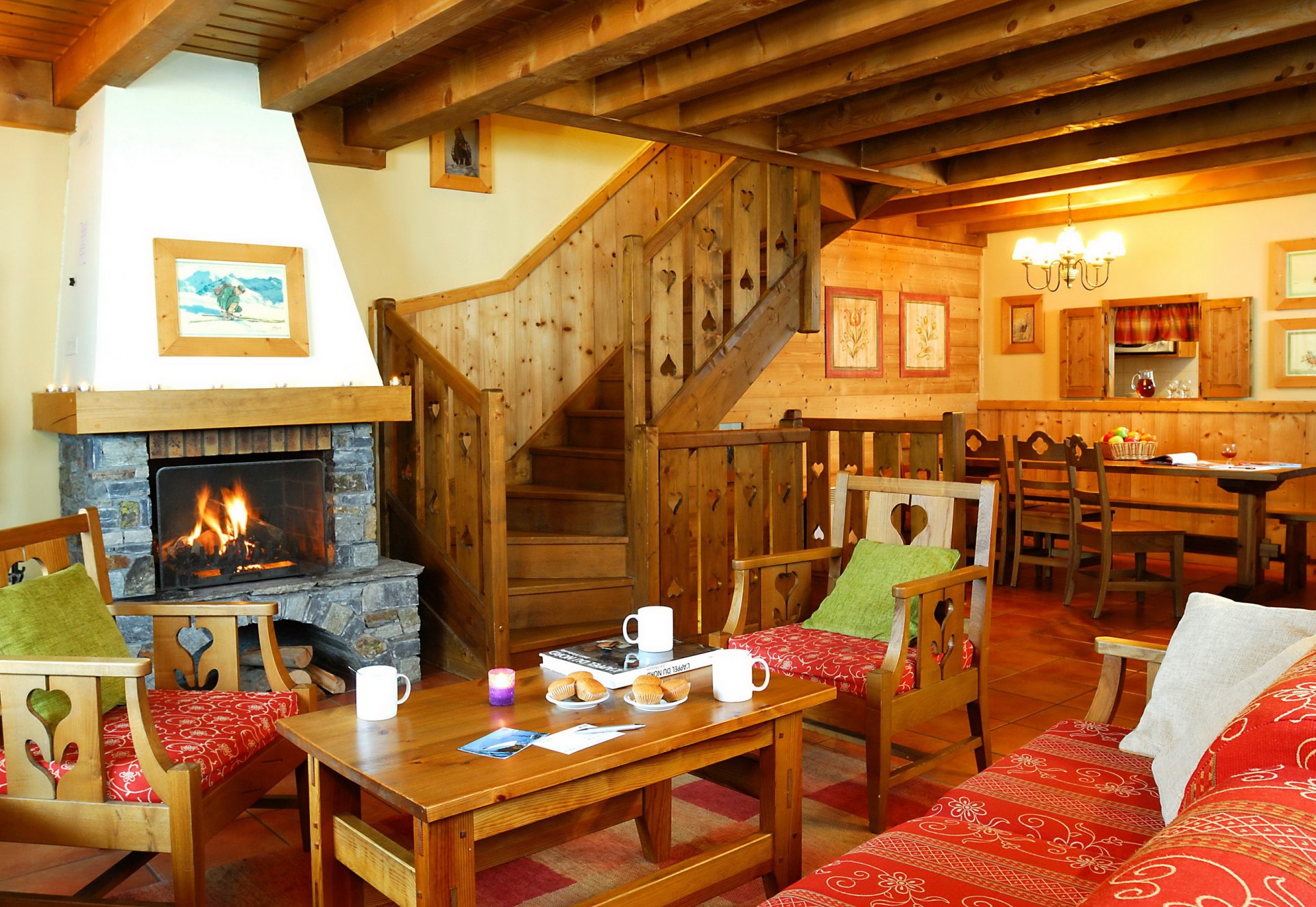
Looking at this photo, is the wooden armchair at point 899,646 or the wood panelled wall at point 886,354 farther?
the wood panelled wall at point 886,354

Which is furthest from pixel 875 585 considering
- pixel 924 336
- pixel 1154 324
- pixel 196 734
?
pixel 1154 324

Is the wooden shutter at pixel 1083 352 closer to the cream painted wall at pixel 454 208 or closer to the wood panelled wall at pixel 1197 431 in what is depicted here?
the wood panelled wall at pixel 1197 431

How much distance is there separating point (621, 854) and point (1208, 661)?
1602 mm

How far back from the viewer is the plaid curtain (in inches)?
323

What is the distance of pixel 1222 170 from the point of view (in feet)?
23.3

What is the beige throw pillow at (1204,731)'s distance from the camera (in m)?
1.83

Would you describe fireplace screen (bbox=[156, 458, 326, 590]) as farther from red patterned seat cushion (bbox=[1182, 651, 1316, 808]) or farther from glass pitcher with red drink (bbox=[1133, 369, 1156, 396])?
glass pitcher with red drink (bbox=[1133, 369, 1156, 396])

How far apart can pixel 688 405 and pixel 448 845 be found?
338 cm

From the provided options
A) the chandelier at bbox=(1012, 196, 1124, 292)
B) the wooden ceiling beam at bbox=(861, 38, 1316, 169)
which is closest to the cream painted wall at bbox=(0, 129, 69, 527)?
the wooden ceiling beam at bbox=(861, 38, 1316, 169)

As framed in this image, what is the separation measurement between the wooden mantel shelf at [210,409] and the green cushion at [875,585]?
6.88ft

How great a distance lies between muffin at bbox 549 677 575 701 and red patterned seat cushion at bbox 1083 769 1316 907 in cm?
154

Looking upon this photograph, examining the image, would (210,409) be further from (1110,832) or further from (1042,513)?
(1042,513)

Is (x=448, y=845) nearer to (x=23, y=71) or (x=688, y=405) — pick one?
(x=688, y=405)

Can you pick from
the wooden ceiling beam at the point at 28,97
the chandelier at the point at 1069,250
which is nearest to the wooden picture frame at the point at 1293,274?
the chandelier at the point at 1069,250
